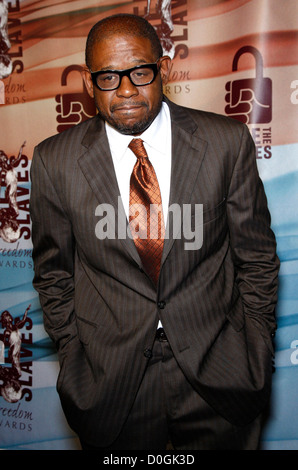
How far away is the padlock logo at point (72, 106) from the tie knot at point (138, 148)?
963mm

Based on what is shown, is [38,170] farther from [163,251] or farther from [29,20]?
[29,20]

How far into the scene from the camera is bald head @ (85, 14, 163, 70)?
1363 mm

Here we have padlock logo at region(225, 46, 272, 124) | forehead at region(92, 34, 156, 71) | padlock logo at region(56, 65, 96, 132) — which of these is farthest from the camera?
padlock logo at region(56, 65, 96, 132)

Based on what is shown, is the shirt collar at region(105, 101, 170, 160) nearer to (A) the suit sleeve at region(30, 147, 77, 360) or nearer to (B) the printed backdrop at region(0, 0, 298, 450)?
(A) the suit sleeve at region(30, 147, 77, 360)

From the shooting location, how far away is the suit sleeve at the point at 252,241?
1.48m

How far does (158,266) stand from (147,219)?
0.45 feet

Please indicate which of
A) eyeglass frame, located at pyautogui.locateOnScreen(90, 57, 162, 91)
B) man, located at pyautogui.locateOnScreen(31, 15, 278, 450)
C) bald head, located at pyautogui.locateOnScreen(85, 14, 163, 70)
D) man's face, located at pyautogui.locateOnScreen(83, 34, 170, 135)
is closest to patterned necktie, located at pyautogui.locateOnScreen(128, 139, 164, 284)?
man, located at pyautogui.locateOnScreen(31, 15, 278, 450)

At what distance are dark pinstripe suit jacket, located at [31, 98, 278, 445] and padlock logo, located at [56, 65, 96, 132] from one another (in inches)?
32.4

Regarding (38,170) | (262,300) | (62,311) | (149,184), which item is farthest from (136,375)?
(38,170)

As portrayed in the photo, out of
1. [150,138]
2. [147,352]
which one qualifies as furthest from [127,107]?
[147,352]

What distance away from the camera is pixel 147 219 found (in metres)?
1.43

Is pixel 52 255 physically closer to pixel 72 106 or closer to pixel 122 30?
pixel 122 30
